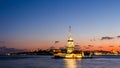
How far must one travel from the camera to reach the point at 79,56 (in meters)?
197

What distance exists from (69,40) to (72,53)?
10.7 meters

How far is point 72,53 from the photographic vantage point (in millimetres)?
197625

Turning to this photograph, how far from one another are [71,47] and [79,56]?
826cm

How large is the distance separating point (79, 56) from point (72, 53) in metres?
5.23

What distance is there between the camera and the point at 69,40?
192 metres

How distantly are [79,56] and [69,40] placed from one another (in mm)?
13872

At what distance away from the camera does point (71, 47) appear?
7785 inches

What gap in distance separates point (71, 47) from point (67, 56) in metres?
6.82

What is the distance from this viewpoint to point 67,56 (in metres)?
197

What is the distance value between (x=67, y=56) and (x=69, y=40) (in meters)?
11.9

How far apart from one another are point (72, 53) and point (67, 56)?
4125 mm

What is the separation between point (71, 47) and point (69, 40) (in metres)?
7.47
